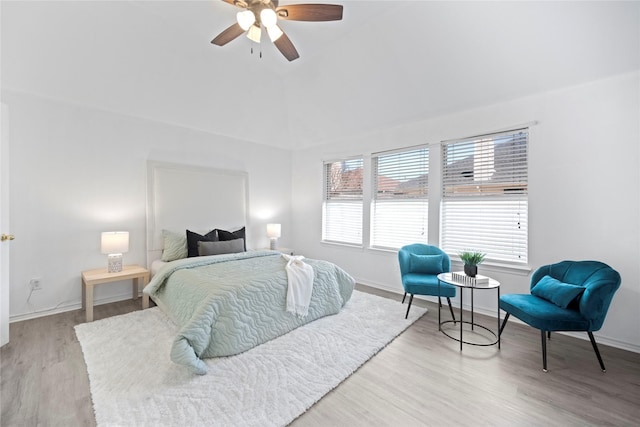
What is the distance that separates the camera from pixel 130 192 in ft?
12.1

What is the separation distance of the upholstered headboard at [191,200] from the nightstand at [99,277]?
0.51m

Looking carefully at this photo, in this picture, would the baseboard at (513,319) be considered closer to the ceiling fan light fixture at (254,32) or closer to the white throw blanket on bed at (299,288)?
the white throw blanket on bed at (299,288)

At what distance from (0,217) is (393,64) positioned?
162 inches

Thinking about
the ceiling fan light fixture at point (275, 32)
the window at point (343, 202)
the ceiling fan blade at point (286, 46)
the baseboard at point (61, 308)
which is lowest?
the baseboard at point (61, 308)

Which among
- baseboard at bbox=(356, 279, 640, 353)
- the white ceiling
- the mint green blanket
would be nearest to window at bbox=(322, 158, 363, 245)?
baseboard at bbox=(356, 279, 640, 353)

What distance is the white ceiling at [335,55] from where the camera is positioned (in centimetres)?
243

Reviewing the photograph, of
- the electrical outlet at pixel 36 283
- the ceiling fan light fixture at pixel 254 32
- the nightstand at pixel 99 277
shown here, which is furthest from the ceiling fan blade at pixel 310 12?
the electrical outlet at pixel 36 283

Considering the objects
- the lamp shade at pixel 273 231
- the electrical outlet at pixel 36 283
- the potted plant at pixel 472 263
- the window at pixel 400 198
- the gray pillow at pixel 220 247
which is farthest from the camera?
the lamp shade at pixel 273 231

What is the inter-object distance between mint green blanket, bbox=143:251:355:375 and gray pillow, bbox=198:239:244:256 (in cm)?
48

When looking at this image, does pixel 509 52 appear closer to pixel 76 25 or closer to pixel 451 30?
pixel 451 30

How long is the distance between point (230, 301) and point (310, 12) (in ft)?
7.87

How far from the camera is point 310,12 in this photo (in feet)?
6.93

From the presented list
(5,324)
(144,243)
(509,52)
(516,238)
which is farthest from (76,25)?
(516,238)

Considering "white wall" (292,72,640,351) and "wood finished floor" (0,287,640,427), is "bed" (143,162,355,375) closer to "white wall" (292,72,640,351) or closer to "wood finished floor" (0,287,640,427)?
"wood finished floor" (0,287,640,427)
